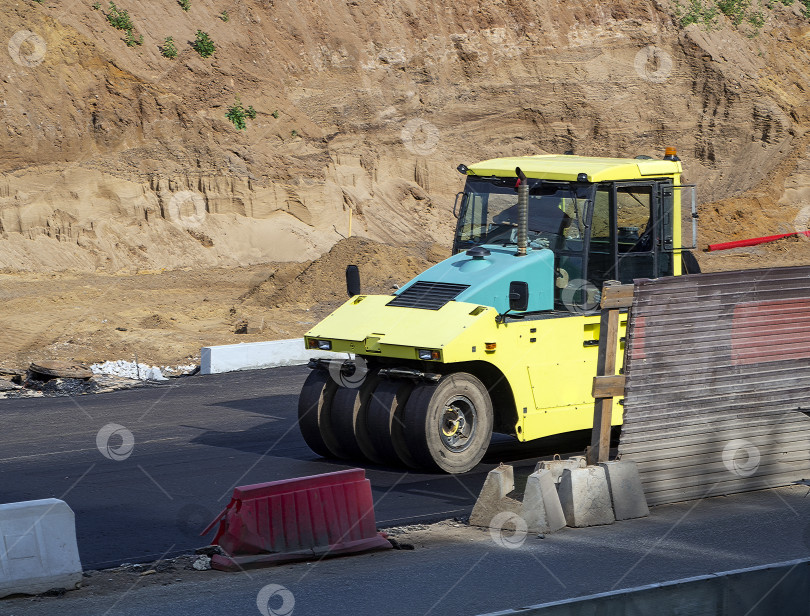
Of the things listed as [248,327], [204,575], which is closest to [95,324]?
[248,327]

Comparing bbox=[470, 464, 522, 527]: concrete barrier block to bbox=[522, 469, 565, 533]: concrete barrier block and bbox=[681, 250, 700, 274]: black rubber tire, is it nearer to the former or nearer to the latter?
bbox=[522, 469, 565, 533]: concrete barrier block

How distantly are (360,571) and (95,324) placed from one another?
1645 cm

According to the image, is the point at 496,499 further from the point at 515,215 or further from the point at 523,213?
the point at 515,215

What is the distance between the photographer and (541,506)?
8.38m

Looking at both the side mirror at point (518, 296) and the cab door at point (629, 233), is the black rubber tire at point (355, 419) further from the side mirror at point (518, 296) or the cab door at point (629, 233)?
the cab door at point (629, 233)

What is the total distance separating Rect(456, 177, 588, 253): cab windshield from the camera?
36.7ft

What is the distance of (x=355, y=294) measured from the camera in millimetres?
11484

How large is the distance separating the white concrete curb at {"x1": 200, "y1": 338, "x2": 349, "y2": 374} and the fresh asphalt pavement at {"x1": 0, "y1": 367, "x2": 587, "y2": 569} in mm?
1792

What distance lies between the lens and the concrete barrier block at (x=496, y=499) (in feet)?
27.8

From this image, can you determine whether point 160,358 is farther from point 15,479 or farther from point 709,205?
point 709,205

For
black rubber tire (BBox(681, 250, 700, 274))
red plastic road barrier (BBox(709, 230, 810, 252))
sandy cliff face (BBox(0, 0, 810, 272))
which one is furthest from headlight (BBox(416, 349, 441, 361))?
red plastic road barrier (BBox(709, 230, 810, 252))

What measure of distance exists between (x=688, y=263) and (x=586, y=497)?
4607 mm

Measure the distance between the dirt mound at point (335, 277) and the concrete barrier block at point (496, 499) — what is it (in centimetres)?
1728

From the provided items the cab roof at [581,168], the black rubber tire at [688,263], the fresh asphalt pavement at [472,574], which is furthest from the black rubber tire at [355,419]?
the black rubber tire at [688,263]
